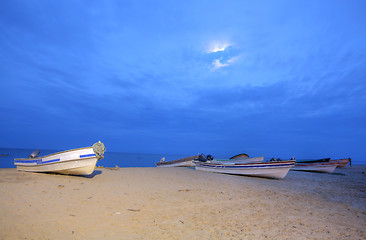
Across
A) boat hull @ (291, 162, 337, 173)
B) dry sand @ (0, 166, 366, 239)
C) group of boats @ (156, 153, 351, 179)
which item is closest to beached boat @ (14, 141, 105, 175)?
dry sand @ (0, 166, 366, 239)

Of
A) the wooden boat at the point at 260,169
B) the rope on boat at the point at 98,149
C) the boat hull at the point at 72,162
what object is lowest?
the wooden boat at the point at 260,169

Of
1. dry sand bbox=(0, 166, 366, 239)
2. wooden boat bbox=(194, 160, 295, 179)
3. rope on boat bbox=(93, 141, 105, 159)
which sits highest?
rope on boat bbox=(93, 141, 105, 159)

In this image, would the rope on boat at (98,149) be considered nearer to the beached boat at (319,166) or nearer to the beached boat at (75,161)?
the beached boat at (75,161)

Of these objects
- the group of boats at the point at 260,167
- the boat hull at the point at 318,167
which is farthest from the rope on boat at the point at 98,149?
the boat hull at the point at 318,167

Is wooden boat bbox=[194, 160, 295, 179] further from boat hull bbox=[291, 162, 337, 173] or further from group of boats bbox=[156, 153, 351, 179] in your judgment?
boat hull bbox=[291, 162, 337, 173]

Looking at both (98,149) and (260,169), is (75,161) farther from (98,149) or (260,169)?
(260,169)

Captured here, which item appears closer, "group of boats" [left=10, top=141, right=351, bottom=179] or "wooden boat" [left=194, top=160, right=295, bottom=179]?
"group of boats" [left=10, top=141, right=351, bottom=179]

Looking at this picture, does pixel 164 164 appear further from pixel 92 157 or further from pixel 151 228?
pixel 151 228

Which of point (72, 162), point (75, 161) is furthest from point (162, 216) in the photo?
point (72, 162)

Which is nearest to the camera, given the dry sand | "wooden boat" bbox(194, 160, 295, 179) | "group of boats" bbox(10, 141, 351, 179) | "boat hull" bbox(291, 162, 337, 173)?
the dry sand

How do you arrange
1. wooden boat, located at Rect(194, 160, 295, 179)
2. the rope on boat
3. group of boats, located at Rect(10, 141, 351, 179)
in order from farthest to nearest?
wooden boat, located at Rect(194, 160, 295, 179) → group of boats, located at Rect(10, 141, 351, 179) → the rope on boat

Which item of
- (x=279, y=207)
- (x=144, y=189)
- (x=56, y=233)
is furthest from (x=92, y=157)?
(x=279, y=207)

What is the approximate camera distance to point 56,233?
4703 mm

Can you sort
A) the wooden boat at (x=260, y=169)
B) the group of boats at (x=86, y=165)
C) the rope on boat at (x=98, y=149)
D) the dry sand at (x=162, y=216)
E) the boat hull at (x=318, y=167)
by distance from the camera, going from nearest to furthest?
the dry sand at (x=162, y=216) → the rope on boat at (x=98, y=149) → the group of boats at (x=86, y=165) → the wooden boat at (x=260, y=169) → the boat hull at (x=318, y=167)
